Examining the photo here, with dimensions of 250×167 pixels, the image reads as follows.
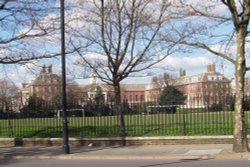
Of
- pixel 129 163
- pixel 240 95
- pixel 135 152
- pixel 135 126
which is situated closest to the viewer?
pixel 129 163

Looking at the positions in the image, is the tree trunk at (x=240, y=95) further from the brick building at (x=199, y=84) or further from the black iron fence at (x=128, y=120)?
the brick building at (x=199, y=84)

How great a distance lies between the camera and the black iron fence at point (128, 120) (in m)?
19.6

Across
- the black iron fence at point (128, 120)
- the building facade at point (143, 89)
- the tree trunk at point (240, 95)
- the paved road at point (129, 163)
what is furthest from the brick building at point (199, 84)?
the paved road at point (129, 163)

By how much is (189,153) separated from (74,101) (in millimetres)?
7999

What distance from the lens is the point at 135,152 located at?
658 inches

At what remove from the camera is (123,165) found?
45.4 feet

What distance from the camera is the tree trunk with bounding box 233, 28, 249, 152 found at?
14.9 meters

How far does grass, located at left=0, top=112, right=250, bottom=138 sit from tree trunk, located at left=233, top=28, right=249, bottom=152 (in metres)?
3.46

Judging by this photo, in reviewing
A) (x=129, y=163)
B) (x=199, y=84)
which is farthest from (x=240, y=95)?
(x=199, y=84)

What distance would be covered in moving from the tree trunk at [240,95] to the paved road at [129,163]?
1138 millimetres

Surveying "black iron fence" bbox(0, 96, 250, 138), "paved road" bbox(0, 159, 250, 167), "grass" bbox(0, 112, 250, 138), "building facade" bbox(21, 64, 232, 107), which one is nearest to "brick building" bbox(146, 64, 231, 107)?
"building facade" bbox(21, 64, 232, 107)

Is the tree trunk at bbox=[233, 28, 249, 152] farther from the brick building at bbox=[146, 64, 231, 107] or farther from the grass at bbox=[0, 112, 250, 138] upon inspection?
the brick building at bbox=[146, 64, 231, 107]

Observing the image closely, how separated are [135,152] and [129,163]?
231cm

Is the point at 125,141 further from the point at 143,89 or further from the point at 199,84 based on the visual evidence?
the point at 143,89
